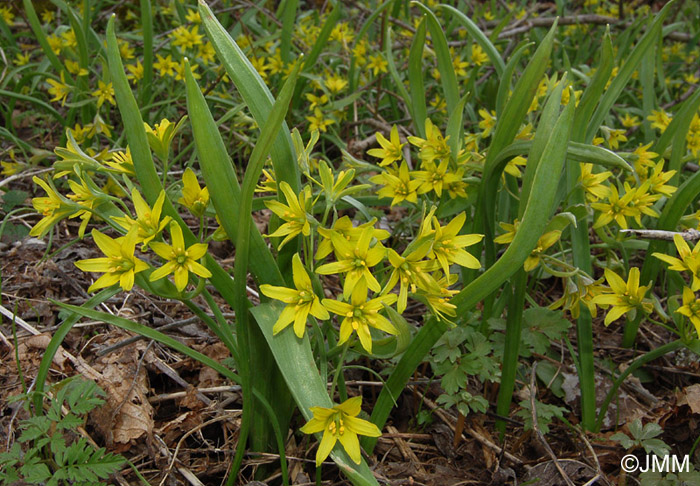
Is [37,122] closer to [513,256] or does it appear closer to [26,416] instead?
[26,416]

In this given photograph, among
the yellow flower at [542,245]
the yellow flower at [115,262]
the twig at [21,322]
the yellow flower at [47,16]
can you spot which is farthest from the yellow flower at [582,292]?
the yellow flower at [47,16]

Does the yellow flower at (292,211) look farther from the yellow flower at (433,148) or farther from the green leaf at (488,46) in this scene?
the green leaf at (488,46)

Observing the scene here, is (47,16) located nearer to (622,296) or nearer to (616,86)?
(616,86)

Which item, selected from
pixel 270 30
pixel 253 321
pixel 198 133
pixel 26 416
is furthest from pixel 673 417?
pixel 270 30

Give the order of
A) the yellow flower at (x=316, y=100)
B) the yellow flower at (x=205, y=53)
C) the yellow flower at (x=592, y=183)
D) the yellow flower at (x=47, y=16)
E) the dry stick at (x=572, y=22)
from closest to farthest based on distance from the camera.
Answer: the yellow flower at (x=592, y=183)
the yellow flower at (x=316, y=100)
the yellow flower at (x=205, y=53)
the dry stick at (x=572, y=22)
the yellow flower at (x=47, y=16)

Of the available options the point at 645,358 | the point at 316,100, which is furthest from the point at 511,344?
the point at 316,100
